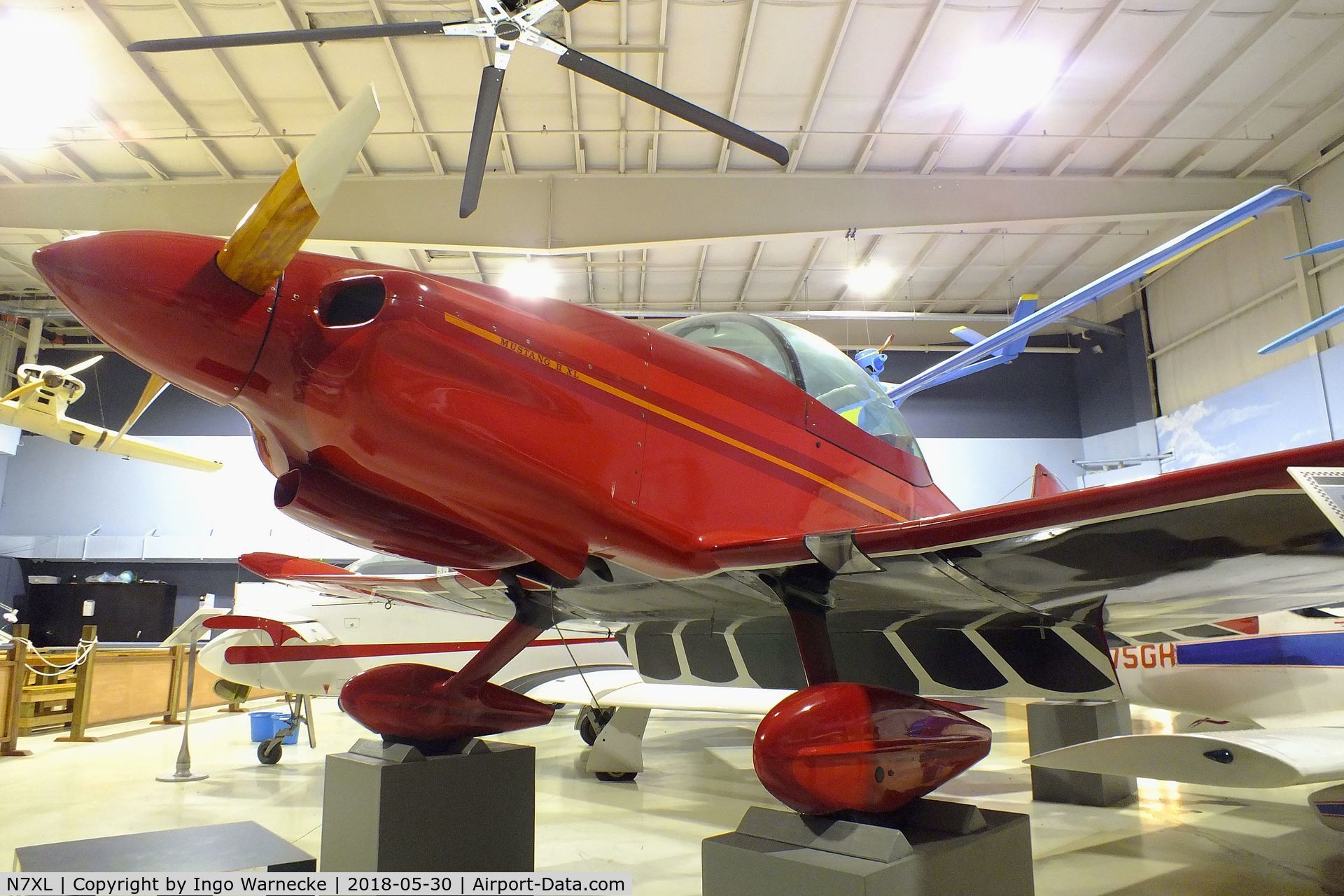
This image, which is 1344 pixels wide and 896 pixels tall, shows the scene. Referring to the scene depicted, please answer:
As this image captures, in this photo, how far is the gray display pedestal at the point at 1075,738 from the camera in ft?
16.1

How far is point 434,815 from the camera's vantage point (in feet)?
9.48

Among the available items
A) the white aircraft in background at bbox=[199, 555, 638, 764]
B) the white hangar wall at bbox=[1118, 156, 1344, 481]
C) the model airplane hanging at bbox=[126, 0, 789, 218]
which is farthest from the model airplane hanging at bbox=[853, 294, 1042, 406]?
the model airplane hanging at bbox=[126, 0, 789, 218]

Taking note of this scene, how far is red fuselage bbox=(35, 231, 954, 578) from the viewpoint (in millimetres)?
1957

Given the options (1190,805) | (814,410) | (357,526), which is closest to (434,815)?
(357,526)

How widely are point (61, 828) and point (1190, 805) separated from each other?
668cm

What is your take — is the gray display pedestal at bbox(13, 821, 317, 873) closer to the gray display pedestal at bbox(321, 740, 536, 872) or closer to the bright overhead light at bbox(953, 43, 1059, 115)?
the gray display pedestal at bbox(321, 740, 536, 872)

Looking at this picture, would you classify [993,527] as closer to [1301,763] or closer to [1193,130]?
[1301,763]

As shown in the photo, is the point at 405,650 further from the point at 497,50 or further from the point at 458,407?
the point at 458,407

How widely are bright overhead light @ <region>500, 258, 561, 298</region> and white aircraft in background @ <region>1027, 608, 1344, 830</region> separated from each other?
982 centimetres

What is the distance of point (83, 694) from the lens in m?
8.09

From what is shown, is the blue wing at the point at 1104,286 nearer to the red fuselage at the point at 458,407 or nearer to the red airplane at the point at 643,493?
the red airplane at the point at 643,493

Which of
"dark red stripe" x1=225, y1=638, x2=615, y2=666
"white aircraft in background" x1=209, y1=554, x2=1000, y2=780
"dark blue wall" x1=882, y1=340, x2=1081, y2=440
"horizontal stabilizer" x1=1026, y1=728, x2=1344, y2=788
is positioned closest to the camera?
"horizontal stabilizer" x1=1026, y1=728, x2=1344, y2=788

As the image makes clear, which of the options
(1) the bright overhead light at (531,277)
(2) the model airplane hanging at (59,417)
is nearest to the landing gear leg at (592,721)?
(1) the bright overhead light at (531,277)

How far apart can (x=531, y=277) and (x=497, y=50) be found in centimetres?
811
